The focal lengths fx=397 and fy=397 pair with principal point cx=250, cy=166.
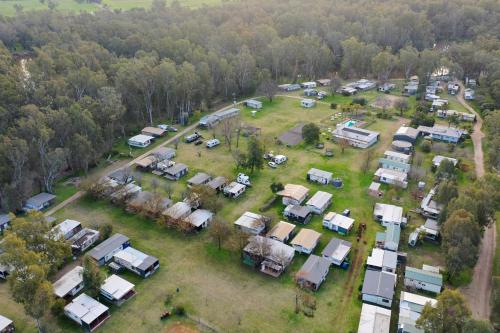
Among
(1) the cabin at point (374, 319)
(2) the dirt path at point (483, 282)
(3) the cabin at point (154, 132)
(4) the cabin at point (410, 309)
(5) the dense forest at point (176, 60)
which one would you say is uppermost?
(5) the dense forest at point (176, 60)

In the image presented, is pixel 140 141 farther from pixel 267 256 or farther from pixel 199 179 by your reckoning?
pixel 267 256

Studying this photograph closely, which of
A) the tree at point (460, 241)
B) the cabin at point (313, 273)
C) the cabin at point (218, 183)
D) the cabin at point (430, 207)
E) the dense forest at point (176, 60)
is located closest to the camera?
the tree at point (460, 241)

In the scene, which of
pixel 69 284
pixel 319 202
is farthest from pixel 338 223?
pixel 69 284

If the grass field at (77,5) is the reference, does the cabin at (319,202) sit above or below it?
below

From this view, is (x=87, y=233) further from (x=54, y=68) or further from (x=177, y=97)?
(x=54, y=68)

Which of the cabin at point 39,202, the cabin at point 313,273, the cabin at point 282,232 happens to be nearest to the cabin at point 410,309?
the cabin at point 313,273

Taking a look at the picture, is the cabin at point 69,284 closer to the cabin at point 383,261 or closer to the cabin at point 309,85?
the cabin at point 383,261
